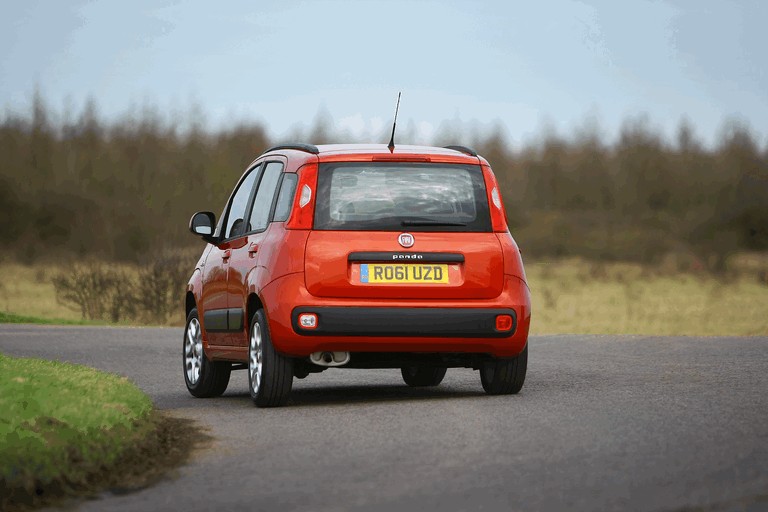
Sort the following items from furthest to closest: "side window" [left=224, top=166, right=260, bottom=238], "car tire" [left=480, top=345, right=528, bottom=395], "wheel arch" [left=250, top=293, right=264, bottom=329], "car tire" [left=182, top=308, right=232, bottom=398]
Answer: "car tire" [left=182, top=308, right=232, bottom=398], "side window" [left=224, top=166, right=260, bottom=238], "car tire" [left=480, top=345, right=528, bottom=395], "wheel arch" [left=250, top=293, right=264, bottom=329]

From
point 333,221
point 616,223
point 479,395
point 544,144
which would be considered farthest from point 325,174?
point 544,144

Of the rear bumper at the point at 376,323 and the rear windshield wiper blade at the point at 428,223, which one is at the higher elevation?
the rear windshield wiper blade at the point at 428,223

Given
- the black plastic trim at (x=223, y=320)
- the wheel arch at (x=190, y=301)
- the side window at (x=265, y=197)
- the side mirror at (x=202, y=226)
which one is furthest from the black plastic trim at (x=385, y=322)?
the wheel arch at (x=190, y=301)

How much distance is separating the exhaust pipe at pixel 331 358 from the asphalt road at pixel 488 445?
35 cm

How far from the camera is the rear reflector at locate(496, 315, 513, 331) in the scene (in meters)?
10.9

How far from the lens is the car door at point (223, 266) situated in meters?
12.2

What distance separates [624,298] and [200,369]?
112ft

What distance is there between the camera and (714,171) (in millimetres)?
56906

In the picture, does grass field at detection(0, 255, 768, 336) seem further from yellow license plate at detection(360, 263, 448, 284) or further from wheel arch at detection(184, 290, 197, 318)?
yellow license plate at detection(360, 263, 448, 284)

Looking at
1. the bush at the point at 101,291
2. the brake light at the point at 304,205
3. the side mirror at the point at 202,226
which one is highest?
the brake light at the point at 304,205

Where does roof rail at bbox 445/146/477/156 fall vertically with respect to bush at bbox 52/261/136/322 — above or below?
above

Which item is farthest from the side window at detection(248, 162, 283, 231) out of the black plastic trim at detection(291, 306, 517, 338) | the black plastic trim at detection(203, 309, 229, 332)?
the black plastic trim at detection(291, 306, 517, 338)

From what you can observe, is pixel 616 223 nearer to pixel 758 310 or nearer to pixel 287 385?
pixel 758 310

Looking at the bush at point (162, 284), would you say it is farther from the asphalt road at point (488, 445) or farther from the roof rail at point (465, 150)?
the roof rail at point (465, 150)
